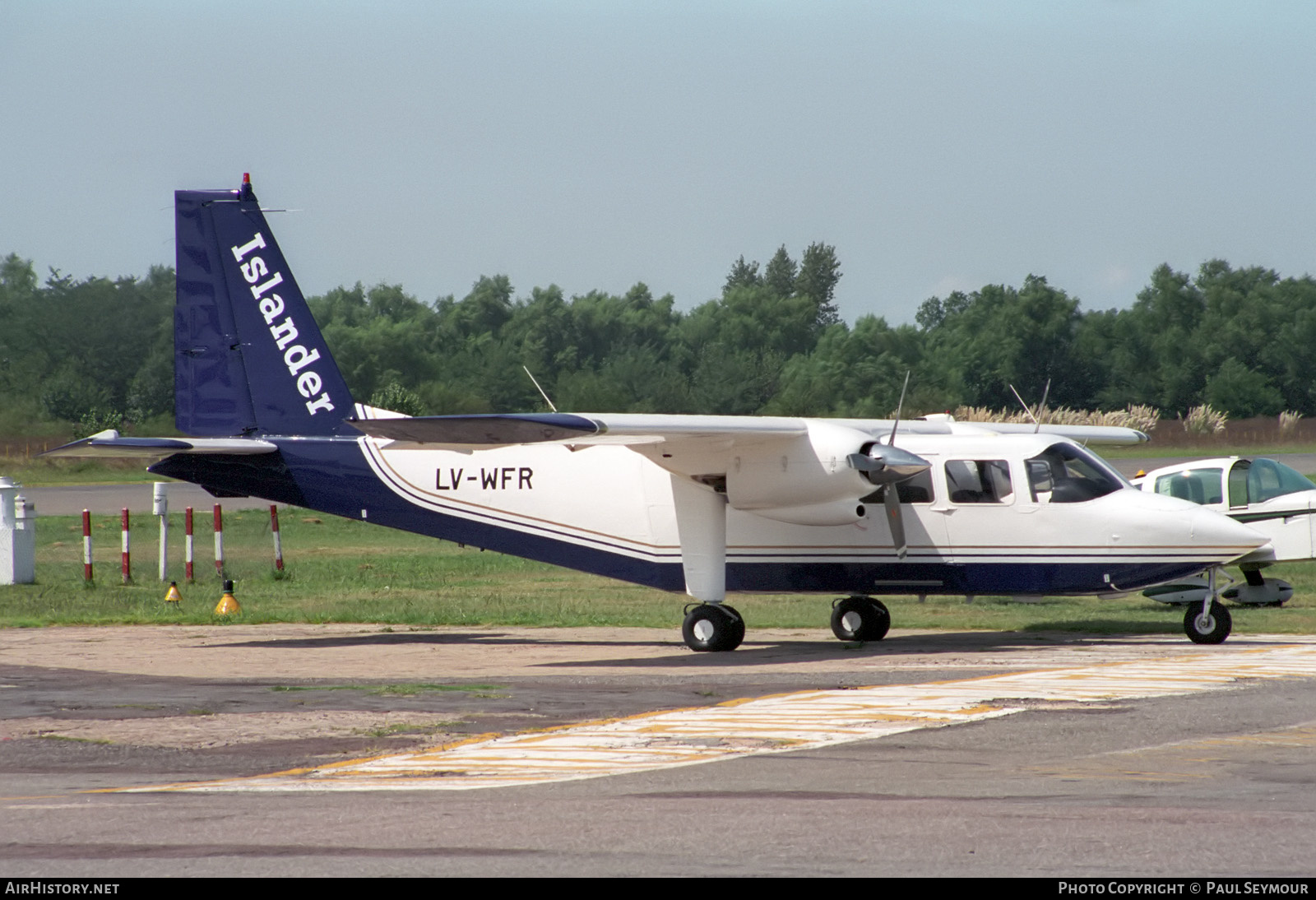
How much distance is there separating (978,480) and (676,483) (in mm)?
3431

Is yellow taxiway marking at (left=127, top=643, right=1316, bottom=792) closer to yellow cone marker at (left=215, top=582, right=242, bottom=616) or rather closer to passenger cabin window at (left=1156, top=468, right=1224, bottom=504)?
passenger cabin window at (left=1156, top=468, right=1224, bottom=504)

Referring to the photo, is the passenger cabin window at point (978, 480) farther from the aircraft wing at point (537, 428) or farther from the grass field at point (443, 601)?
the grass field at point (443, 601)

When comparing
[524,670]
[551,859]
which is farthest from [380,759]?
[524,670]

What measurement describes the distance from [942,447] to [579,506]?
A: 4.40 m

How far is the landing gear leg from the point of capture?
16.3 metres

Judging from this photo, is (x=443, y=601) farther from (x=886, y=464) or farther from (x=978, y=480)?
(x=978, y=480)

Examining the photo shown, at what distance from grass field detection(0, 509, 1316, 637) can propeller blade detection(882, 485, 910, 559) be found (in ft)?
9.00

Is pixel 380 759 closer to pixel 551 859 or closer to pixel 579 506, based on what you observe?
pixel 551 859

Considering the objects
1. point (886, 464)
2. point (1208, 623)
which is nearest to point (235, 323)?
point (886, 464)

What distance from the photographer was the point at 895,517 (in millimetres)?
16891

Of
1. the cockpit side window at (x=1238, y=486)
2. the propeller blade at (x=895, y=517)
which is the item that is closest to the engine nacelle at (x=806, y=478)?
the propeller blade at (x=895, y=517)

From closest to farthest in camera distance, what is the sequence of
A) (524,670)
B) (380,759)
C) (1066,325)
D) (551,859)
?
1. (551,859)
2. (380,759)
3. (524,670)
4. (1066,325)

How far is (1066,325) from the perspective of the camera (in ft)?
220

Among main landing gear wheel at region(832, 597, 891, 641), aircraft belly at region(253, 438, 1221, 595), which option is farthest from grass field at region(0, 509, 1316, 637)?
aircraft belly at region(253, 438, 1221, 595)
